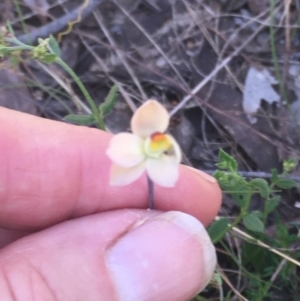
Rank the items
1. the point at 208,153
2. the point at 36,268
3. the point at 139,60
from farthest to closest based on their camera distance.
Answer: the point at 139,60
the point at 208,153
the point at 36,268

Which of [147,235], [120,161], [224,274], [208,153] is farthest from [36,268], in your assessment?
[208,153]

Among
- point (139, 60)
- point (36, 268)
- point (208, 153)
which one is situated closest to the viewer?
point (36, 268)

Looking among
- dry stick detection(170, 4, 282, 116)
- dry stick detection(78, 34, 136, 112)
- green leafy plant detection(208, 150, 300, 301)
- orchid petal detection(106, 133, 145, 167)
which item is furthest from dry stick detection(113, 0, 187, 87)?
orchid petal detection(106, 133, 145, 167)

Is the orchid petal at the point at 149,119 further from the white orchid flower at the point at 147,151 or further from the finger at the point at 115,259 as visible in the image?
the finger at the point at 115,259

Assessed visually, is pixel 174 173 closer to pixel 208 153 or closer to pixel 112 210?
pixel 112 210

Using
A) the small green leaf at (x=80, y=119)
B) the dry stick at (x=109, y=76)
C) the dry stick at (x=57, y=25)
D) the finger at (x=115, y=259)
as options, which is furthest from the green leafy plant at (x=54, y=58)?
the dry stick at (x=57, y=25)

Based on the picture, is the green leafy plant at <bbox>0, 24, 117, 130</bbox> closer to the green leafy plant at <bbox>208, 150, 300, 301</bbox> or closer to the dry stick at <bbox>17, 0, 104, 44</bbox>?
the green leafy plant at <bbox>208, 150, 300, 301</bbox>
